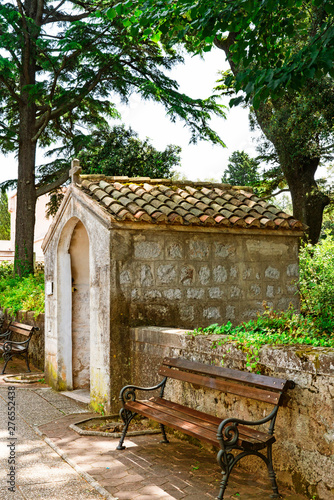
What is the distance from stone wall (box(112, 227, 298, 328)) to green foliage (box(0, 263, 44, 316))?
4.78 m

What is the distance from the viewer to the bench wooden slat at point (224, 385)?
3789mm

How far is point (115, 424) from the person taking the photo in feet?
18.9

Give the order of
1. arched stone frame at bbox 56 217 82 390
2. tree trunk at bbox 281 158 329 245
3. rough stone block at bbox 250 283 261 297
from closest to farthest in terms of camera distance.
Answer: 1. rough stone block at bbox 250 283 261 297
2. arched stone frame at bbox 56 217 82 390
3. tree trunk at bbox 281 158 329 245

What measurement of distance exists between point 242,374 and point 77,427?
242 centimetres

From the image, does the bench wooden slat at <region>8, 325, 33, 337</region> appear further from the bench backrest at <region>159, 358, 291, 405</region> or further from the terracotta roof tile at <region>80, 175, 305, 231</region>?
the bench backrest at <region>159, 358, 291, 405</region>

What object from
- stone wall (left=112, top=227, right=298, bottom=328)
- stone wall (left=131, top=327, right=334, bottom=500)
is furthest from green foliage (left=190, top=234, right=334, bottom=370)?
stone wall (left=112, top=227, right=298, bottom=328)

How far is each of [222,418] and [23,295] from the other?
9.72m

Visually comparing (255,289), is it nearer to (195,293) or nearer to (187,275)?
(195,293)

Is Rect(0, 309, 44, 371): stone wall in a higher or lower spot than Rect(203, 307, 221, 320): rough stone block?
lower

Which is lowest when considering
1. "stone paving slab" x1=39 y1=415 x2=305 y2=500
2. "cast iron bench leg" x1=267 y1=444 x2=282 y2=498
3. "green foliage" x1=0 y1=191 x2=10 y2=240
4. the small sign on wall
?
"stone paving slab" x1=39 y1=415 x2=305 y2=500

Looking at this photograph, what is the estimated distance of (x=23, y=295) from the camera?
13219 mm

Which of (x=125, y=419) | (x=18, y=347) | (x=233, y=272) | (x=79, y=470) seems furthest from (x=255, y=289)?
(x=18, y=347)

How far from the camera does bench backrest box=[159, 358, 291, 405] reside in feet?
12.4

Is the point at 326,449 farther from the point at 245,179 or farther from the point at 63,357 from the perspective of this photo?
the point at 245,179
